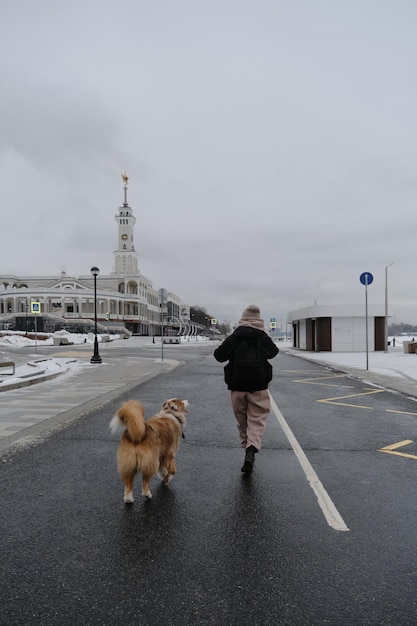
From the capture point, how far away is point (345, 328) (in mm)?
32938

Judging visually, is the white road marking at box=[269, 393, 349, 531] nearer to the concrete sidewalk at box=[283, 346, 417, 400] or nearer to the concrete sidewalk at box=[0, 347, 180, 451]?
the concrete sidewalk at box=[0, 347, 180, 451]

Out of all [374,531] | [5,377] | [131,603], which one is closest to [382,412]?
[374,531]

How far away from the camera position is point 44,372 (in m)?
14.9

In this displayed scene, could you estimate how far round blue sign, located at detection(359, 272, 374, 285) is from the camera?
18725 millimetres

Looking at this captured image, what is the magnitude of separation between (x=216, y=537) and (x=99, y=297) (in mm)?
112798

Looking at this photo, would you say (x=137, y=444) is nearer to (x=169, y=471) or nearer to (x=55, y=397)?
(x=169, y=471)

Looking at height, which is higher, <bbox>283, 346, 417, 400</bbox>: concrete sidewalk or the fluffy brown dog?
the fluffy brown dog

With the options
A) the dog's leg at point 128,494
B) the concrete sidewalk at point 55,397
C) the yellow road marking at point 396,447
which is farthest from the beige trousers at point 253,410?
the concrete sidewalk at point 55,397

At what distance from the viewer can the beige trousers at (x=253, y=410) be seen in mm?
5086

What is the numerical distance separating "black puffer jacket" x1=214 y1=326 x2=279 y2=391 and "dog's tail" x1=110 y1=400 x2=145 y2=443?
1535 millimetres

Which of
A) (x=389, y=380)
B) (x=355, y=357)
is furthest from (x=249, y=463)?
(x=355, y=357)

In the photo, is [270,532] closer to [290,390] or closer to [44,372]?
[290,390]

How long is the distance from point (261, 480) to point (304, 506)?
0.79 meters

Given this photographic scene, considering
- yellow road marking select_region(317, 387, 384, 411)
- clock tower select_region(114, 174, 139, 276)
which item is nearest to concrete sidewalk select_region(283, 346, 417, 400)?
yellow road marking select_region(317, 387, 384, 411)
